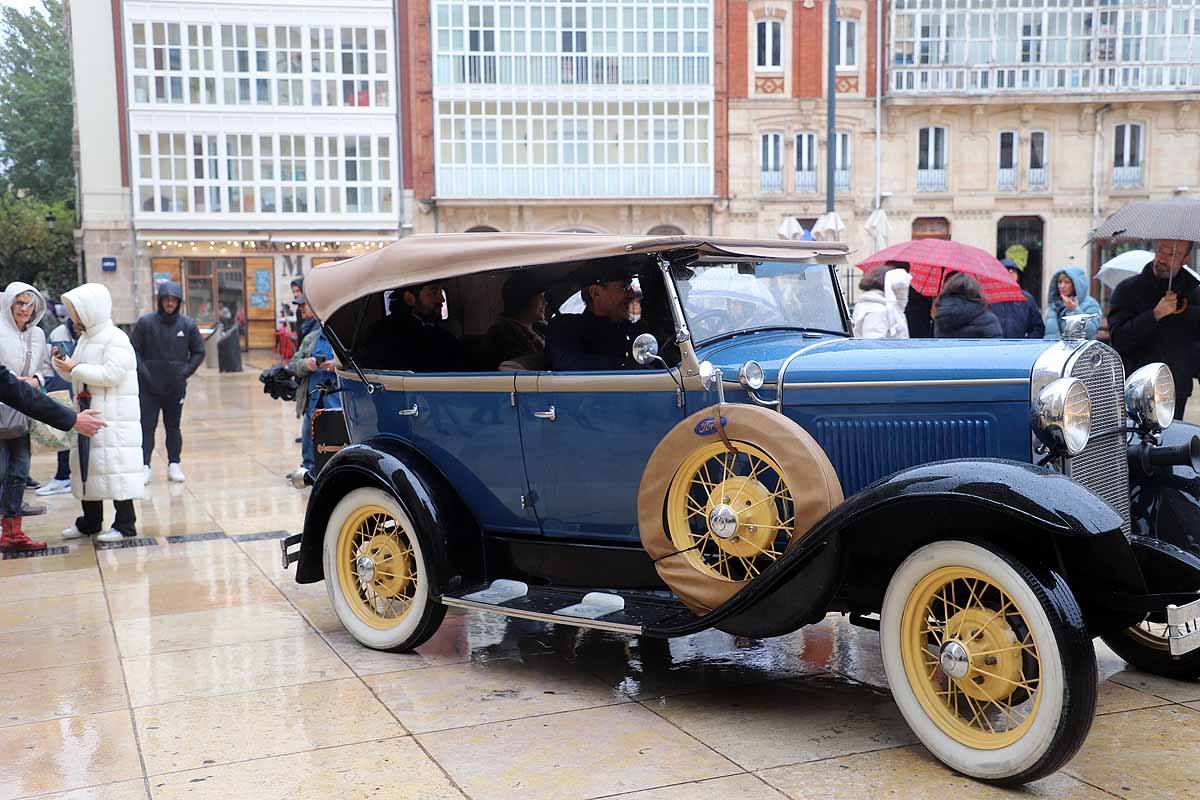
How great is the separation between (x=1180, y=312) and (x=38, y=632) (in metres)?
6.58

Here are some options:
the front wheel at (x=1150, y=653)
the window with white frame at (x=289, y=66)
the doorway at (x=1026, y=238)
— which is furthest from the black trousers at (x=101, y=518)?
the doorway at (x=1026, y=238)

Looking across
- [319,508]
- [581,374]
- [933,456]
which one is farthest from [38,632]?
[933,456]

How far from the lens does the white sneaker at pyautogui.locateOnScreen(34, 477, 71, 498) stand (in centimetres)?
1050

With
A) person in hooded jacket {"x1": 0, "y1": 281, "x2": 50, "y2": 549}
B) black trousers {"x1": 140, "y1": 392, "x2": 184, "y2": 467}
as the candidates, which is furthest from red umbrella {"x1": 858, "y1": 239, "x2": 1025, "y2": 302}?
person in hooded jacket {"x1": 0, "y1": 281, "x2": 50, "y2": 549}

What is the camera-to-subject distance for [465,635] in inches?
229

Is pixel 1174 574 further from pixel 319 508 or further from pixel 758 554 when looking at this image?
pixel 319 508

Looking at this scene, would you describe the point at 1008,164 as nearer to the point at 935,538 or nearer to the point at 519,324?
the point at 519,324

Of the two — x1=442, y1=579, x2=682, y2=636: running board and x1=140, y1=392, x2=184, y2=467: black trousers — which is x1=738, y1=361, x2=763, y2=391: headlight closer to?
x1=442, y1=579, x2=682, y2=636: running board

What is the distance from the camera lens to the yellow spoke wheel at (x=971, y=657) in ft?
12.4

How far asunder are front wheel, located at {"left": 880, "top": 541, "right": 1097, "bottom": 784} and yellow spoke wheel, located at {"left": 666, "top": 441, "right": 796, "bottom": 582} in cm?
54

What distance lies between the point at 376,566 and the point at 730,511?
1934 millimetres

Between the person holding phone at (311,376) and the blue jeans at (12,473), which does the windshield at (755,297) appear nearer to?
the person holding phone at (311,376)

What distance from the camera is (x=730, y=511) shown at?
443cm

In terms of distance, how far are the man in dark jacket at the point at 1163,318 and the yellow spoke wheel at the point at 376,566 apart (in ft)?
14.7
